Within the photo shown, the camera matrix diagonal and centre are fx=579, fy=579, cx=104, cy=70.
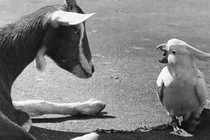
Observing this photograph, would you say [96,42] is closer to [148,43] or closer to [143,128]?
[148,43]

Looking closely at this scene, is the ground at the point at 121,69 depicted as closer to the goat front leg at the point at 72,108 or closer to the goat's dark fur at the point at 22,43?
the goat front leg at the point at 72,108

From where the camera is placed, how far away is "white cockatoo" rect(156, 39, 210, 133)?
4.53 metres

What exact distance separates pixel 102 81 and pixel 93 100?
0.91m

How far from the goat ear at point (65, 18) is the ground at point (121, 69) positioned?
94 centimetres

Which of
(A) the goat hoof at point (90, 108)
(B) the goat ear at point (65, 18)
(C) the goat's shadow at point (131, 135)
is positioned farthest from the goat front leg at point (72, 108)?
(B) the goat ear at point (65, 18)

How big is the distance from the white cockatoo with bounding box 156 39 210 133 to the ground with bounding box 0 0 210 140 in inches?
9.3

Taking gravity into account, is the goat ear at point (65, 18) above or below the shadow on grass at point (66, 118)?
above

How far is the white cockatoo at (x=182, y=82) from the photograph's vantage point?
4.53 meters

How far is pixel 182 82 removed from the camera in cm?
452

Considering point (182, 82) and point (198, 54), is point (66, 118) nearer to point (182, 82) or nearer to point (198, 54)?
point (182, 82)

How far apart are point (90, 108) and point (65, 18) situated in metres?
1.05

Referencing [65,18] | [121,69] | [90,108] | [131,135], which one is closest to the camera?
[65,18]

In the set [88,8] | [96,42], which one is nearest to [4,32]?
[96,42]

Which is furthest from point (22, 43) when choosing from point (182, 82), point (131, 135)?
point (182, 82)
